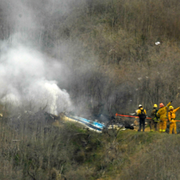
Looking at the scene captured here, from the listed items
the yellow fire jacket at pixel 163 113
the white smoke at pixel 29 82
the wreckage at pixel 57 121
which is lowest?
the wreckage at pixel 57 121

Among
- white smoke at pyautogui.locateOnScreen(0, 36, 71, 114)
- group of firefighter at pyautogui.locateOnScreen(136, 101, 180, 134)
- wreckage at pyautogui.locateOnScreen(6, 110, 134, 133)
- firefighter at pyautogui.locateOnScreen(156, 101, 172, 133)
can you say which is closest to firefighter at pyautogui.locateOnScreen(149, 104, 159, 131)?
group of firefighter at pyautogui.locateOnScreen(136, 101, 180, 134)

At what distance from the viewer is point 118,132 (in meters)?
15.1

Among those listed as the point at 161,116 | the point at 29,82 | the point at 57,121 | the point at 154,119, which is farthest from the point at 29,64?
the point at 161,116

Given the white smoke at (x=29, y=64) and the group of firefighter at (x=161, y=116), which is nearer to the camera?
the group of firefighter at (x=161, y=116)

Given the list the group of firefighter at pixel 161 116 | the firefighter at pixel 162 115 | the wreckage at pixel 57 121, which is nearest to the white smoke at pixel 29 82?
the wreckage at pixel 57 121

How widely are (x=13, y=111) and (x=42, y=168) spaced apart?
4588 mm

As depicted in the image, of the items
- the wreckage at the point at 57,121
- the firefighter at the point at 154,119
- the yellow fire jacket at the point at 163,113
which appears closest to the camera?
the yellow fire jacket at the point at 163,113

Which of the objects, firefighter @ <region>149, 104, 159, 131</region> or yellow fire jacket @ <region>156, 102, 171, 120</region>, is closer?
yellow fire jacket @ <region>156, 102, 171, 120</region>

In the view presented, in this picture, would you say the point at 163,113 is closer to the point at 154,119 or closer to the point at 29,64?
the point at 154,119

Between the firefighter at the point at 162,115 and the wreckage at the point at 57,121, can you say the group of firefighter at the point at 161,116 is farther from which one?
the wreckage at the point at 57,121

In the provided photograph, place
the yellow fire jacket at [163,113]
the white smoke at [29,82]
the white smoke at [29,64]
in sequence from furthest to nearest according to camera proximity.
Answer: the white smoke at [29,64]
the white smoke at [29,82]
the yellow fire jacket at [163,113]

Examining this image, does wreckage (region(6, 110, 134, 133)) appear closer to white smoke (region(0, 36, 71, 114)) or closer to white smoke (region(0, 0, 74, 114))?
white smoke (region(0, 36, 71, 114))

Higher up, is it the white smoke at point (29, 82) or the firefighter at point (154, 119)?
the white smoke at point (29, 82)

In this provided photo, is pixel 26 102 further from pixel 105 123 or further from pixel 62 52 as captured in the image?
pixel 62 52
